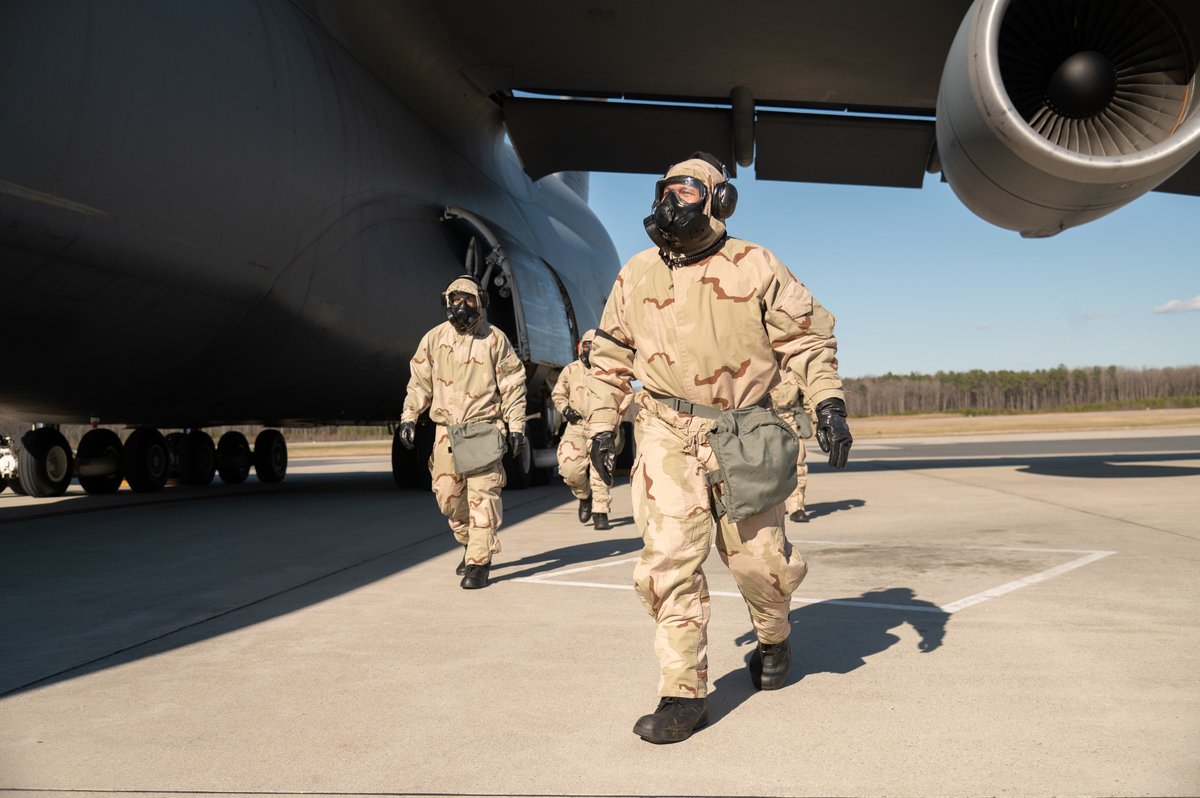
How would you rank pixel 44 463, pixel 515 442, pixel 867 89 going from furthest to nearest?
pixel 44 463
pixel 867 89
pixel 515 442

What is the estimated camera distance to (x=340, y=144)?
8578 millimetres

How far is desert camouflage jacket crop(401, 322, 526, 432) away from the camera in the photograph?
6.44 meters

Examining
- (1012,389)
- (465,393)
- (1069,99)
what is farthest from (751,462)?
(1012,389)

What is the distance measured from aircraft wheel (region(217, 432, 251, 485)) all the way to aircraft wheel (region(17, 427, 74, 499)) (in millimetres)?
2828

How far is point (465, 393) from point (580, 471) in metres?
3.04

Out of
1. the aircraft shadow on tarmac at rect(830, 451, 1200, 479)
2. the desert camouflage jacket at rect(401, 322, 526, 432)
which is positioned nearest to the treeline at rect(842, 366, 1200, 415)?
the aircraft shadow on tarmac at rect(830, 451, 1200, 479)

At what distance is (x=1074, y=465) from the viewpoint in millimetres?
15289

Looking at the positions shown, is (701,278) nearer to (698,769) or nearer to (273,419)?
(698,769)

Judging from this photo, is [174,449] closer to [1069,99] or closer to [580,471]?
[580,471]

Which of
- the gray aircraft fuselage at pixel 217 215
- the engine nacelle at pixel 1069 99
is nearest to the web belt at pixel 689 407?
the engine nacelle at pixel 1069 99

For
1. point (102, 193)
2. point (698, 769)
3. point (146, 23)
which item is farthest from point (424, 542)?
point (698, 769)

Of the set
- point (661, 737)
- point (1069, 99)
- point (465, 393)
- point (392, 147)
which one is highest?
point (392, 147)

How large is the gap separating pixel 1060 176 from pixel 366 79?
6.31 metres

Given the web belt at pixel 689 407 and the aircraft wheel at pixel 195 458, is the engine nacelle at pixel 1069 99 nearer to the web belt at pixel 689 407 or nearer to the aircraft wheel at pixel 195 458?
the web belt at pixel 689 407
